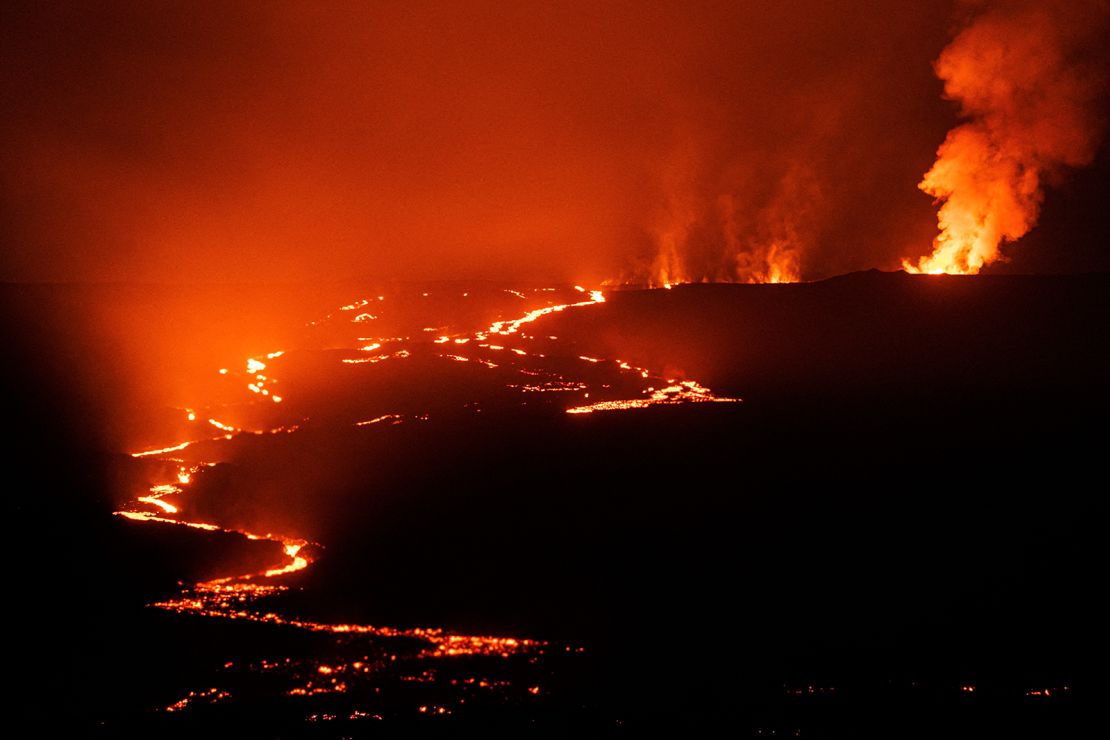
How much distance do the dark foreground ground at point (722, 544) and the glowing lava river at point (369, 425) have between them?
0.37m

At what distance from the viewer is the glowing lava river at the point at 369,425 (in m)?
9.94

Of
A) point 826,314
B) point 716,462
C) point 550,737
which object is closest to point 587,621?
point 550,737

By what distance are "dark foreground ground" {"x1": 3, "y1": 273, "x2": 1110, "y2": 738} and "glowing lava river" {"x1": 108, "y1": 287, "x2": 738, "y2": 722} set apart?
370 millimetres

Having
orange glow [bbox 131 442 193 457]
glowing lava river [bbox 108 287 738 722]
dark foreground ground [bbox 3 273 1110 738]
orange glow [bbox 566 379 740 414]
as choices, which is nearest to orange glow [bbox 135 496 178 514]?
glowing lava river [bbox 108 287 738 722]

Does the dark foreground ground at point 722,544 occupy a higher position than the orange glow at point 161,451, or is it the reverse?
the orange glow at point 161,451


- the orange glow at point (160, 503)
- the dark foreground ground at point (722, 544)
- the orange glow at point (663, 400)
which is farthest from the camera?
the orange glow at point (663, 400)

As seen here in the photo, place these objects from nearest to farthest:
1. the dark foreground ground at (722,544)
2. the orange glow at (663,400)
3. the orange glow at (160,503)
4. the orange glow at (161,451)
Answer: the dark foreground ground at (722,544)
the orange glow at (160,503)
the orange glow at (161,451)
the orange glow at (663,400)

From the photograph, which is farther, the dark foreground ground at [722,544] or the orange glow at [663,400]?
the orange glow at [663,400]

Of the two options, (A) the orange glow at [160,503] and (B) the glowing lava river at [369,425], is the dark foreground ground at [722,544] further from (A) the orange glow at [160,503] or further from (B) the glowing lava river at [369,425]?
(A) the orange glow at [160,503]

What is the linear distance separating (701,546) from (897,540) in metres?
3.14

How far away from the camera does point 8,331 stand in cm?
3512

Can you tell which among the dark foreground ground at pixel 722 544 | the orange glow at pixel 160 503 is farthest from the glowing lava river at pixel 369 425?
the dark foreground ground at pixel 722 544

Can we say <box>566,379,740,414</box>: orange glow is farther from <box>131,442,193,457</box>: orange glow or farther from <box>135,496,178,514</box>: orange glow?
<box>131,442,193,457</box>: orange glow

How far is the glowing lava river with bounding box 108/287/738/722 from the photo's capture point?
9944 mm
